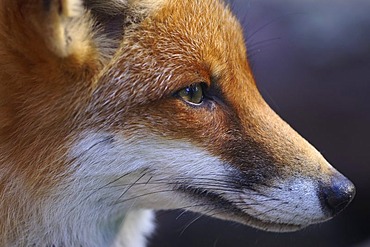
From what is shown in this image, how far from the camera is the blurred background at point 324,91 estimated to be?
494 centimetres

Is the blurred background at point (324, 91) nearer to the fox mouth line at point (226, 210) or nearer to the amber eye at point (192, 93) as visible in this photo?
the fox mouth line at point (226, 210)

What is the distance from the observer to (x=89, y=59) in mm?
2465

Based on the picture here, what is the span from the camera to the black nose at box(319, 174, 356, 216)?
2619 mm

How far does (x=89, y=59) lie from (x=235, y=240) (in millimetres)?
2491

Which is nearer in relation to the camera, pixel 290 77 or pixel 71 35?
pixel 71 35

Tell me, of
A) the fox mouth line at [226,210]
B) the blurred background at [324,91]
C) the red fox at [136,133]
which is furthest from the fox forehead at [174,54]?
the blurred background at [324,91]

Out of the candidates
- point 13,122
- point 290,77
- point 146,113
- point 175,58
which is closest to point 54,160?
point 13,122

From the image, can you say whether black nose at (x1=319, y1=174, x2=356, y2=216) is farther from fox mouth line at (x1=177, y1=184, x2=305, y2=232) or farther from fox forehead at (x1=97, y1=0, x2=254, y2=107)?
fox forehead at (x1=97, y1=0, x2=254, y2=107)

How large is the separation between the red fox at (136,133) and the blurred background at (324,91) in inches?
81.7

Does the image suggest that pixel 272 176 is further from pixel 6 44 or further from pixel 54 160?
pixel 6 44

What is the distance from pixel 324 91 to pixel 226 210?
2.56 metres

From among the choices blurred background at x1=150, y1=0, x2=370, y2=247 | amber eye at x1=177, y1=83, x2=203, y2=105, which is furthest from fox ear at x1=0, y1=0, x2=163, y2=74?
blurred background at x1=150, y1=0, x2=370, y2=247

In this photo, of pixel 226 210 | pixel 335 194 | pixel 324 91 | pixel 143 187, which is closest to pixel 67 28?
pixel 143 187

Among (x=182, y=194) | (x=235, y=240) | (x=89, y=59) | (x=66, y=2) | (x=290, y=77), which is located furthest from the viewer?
(x=290, y=77)
